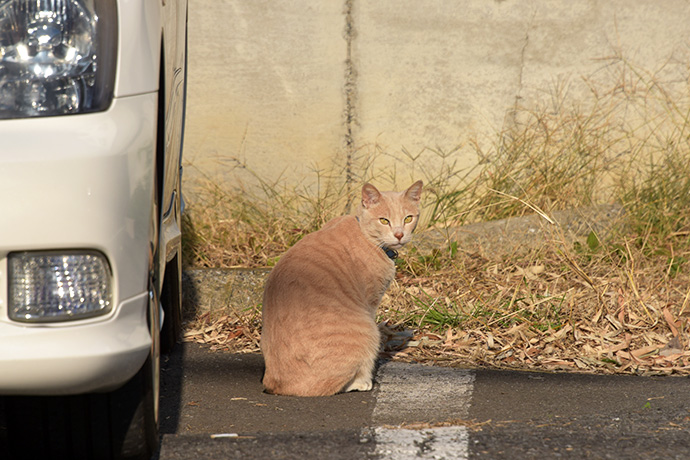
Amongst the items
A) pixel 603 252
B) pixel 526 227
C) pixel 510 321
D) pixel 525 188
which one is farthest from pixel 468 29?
pixel 510 321

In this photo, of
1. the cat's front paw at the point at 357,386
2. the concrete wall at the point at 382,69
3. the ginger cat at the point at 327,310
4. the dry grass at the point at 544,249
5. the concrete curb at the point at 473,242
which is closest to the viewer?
the ginger cat at the point at 327,310

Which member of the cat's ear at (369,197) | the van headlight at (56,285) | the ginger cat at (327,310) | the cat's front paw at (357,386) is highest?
the van headlight at (56,285)

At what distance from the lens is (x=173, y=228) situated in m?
2.80

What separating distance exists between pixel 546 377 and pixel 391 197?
1089 millimetres

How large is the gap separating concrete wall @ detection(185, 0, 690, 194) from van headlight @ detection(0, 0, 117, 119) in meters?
3.46

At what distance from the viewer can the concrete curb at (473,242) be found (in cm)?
399

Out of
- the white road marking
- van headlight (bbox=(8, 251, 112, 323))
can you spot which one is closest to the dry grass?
the white road marking

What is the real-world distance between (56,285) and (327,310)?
1469mm

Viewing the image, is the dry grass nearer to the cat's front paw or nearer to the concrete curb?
the concrete curb

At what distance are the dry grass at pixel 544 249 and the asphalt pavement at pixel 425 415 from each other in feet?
1.09

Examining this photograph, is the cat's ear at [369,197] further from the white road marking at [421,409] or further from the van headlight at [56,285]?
the van headlight at [56,285]

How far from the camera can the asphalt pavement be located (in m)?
2.06

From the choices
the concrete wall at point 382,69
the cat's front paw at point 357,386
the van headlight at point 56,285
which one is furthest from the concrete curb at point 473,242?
the van headlight at point 56,285

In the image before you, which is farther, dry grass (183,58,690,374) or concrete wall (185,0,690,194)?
concrete wall (185,0,690,194)
